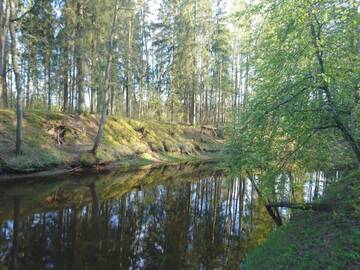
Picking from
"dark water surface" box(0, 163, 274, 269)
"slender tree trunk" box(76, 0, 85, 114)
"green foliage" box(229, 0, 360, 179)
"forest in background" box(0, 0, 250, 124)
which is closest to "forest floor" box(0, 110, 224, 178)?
"slender tree trunk" box(76, 0, 85, 114)

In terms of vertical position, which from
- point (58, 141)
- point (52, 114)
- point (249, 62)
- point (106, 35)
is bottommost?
point (58, 141)

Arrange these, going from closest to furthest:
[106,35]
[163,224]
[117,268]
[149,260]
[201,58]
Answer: [117,268] < [149,260] < [163,224] < [106,35] < [201,58]

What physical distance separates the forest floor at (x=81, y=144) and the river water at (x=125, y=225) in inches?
78.4

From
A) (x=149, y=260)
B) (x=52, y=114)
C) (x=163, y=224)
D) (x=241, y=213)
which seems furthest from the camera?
(x=52, y=114)

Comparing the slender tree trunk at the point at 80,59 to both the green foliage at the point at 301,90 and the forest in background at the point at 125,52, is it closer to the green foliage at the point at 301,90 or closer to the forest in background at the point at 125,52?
the forest in background at the point at 125,52

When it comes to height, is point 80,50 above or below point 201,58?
below

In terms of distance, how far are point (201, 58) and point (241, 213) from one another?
21.7m

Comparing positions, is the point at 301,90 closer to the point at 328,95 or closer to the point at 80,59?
the point at 328,95

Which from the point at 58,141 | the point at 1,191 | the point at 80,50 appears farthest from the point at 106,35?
the point at 1,191

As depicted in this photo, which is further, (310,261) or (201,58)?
(201,58)

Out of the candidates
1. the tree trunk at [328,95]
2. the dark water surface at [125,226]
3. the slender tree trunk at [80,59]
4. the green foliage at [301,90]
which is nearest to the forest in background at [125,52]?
the slender tree trunk at [80,59]

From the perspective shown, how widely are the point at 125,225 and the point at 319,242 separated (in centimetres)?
499

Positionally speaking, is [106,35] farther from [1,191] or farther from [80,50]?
[1,191]

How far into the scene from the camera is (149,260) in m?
5.71
